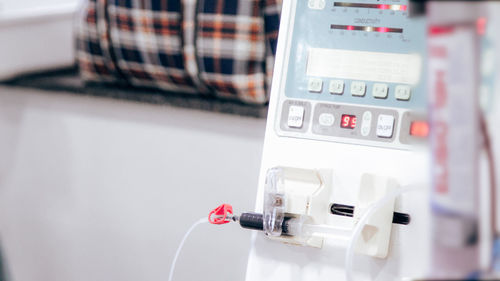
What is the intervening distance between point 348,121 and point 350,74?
0.04 meters

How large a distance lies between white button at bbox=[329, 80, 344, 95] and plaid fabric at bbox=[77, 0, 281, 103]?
0.52 meters

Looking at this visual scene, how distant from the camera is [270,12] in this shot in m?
0.97

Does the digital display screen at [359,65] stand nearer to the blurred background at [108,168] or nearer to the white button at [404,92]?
the white button at [404,92]

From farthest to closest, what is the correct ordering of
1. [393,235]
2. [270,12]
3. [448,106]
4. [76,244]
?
[76,244] < [270,12] < [393,235] < [448,106]

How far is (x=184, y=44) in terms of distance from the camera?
1.07 m

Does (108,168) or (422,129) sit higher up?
(422,129)

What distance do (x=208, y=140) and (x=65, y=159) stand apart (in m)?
0.38

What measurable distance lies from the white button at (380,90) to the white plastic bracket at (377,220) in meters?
0.07

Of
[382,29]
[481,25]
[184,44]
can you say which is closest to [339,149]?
[382,29]

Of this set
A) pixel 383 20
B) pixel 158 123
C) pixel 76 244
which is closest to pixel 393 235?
pixel 383 20

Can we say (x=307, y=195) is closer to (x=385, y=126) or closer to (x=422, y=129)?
(x=385, y=126)

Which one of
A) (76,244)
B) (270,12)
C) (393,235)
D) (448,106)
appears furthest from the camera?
(76,244)

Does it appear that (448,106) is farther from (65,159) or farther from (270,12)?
(65,159)

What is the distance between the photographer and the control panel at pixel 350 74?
0.46 metres
